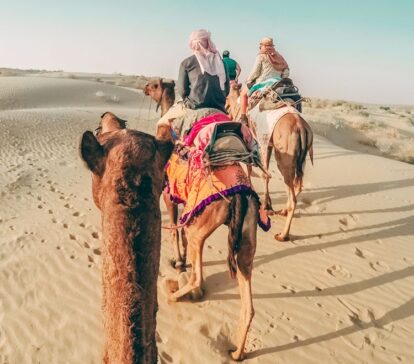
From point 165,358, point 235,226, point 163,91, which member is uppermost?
point 163,91

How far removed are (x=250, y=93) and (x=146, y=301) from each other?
750cm

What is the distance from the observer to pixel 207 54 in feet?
15.7

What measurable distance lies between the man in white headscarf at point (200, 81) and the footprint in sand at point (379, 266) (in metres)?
3.56

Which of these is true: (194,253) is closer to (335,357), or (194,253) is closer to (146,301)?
(335,357)

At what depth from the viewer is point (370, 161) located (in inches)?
476

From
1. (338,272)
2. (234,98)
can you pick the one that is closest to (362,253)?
(338,272)

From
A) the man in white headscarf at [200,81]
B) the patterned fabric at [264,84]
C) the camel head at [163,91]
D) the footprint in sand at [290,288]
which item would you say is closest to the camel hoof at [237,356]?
the footprint in sand at [290,288]

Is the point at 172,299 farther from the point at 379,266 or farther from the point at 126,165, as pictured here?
the point at 126,165

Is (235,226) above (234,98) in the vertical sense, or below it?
below

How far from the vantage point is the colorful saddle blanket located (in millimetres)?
3762

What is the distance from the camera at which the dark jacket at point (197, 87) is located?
4805mm

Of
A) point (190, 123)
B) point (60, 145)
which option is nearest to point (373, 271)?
point (190, 123)

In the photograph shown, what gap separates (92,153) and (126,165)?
0.15m

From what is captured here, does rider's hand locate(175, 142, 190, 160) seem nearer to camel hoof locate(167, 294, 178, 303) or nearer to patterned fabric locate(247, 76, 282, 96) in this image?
camel hoof locate(167, 294, 178, 303)
